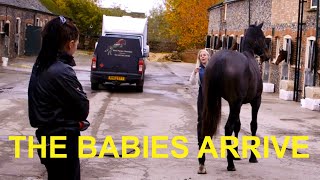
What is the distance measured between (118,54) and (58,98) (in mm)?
17317

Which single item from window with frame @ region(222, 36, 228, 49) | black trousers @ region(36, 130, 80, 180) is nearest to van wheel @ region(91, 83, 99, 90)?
window with frame @ region(222, 36, 228, 49)

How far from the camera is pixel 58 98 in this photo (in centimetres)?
423

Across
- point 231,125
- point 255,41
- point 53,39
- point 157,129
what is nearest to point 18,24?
point 157,129

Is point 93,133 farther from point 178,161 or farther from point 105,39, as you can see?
point 105,39

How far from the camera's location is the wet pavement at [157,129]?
8.19 m

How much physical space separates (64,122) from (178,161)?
197 inches

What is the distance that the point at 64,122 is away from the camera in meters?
4.25

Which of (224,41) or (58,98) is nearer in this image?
(58,98)

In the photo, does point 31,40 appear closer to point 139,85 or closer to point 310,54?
point 139,85

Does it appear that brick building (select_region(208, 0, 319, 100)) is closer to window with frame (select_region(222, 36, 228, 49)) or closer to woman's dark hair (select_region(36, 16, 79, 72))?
window with frame (select_region(222, 36, 228, 49))

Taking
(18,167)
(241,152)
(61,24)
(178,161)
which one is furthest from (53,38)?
(241,152)

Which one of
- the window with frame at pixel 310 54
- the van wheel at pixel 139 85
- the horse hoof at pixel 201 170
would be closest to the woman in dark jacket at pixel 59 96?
the horse hoof at pixel 201 170

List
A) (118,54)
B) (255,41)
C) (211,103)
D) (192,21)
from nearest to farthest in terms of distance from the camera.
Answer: (211,103) < (255,41) < (118,54) < (192,21)

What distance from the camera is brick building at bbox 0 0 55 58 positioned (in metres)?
37.7
